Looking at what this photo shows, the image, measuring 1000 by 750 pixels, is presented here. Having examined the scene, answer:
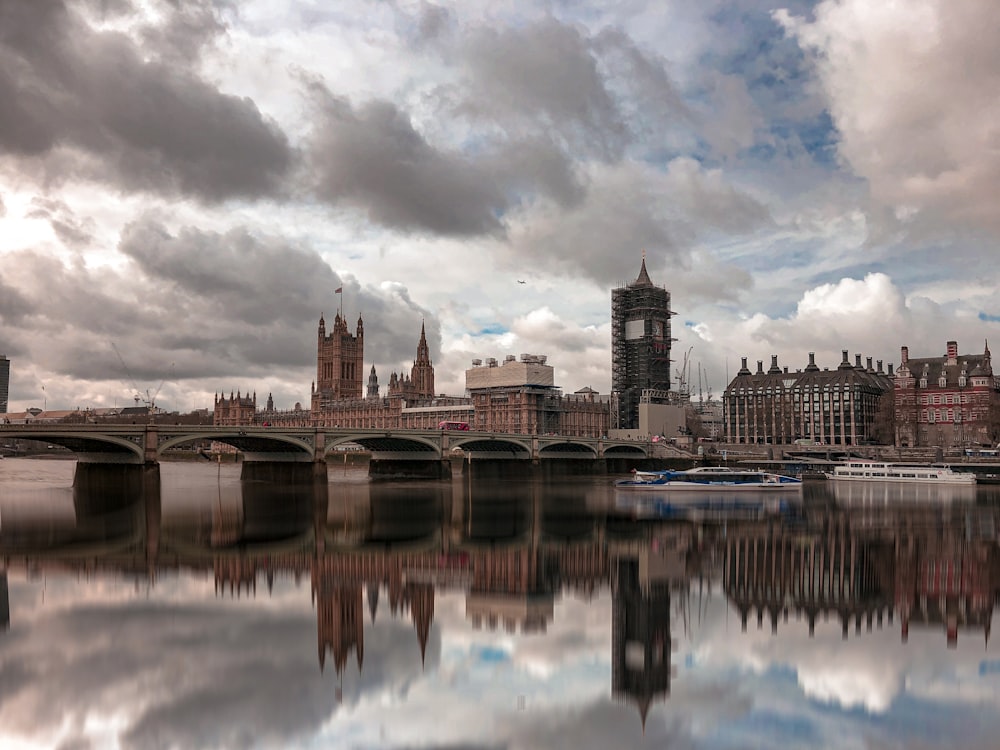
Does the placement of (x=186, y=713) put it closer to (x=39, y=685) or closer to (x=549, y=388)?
(x=39, y=685)

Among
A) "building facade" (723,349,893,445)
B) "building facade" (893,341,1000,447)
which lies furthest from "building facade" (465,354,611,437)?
"building facade" (893,341,1000,447)

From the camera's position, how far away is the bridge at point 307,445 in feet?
218

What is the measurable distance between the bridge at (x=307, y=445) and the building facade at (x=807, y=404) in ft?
120

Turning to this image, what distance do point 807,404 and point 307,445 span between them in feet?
316

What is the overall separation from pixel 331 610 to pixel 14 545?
19.5 m

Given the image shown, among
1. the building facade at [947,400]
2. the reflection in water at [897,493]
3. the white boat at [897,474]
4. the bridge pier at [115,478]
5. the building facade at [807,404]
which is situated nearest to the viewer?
the reflection in water at [897,493]

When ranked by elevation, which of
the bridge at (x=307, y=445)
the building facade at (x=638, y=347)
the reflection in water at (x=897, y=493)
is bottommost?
the reflection in water at (x=897, y=493)

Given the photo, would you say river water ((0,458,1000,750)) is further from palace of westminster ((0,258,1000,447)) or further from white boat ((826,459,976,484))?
palace of westminster ((0,258,1000,447))

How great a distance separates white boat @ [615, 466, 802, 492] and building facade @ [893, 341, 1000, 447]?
56293 millimetres

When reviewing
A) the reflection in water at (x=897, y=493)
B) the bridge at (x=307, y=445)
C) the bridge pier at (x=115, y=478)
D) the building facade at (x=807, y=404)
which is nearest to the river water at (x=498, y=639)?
the reflection in water at (x=897, y=493)

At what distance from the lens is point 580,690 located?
15.3 metres

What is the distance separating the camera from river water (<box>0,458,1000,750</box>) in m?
13.4

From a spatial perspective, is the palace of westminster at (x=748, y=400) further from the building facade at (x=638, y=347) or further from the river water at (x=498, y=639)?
the river water at (x=498, y=639)

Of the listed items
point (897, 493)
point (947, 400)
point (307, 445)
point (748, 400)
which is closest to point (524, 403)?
point (748, 400)
